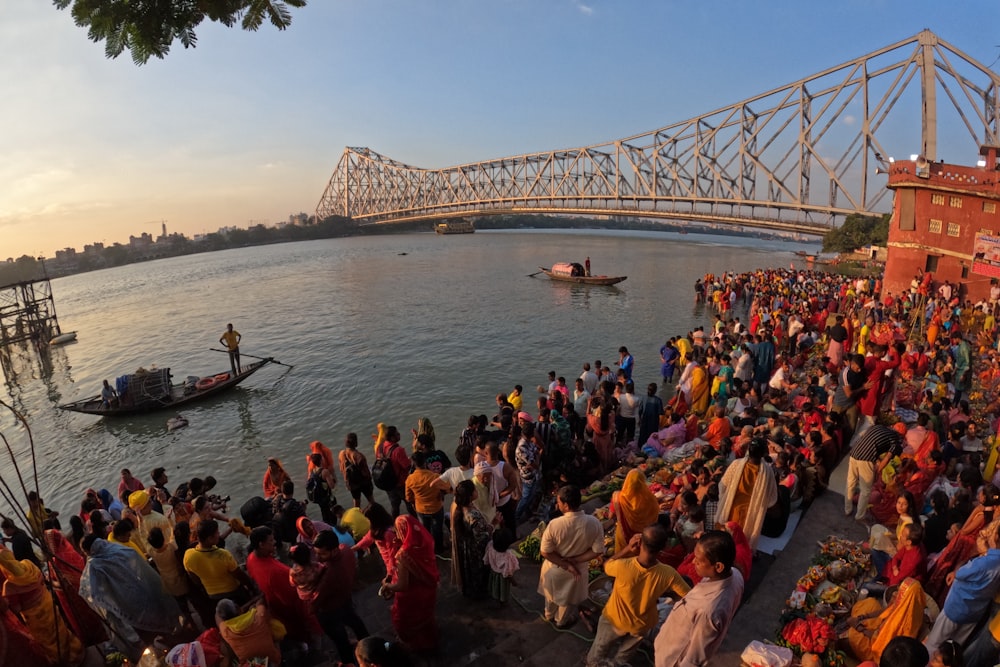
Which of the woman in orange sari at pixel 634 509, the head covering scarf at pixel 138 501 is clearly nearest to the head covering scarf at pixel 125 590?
the head covering scarf at pixel 138 501

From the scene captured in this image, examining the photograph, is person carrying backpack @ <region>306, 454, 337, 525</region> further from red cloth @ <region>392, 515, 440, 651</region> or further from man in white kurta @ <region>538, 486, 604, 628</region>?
man in white kurta @ <region>538, 486, 604, 628</region>

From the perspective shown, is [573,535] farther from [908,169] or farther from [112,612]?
[908,169]

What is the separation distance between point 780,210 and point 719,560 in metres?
76.3

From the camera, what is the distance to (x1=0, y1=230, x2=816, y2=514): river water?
12219 mm

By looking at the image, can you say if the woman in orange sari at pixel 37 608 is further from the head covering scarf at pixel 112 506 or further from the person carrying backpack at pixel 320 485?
the person carrying backpack at pixel 320 485

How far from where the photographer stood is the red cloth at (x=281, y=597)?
12.7ft

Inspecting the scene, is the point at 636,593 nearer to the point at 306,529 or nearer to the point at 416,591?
the point at 416,591

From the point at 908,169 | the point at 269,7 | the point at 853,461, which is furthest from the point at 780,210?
the point at 269,7

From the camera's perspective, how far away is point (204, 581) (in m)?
4.02

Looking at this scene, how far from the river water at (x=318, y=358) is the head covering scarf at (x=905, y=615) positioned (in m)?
8.48

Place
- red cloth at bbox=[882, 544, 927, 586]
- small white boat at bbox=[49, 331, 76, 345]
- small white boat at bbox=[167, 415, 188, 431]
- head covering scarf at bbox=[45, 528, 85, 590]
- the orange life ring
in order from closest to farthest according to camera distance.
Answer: red cloth at bbox=[882, 544, 927, 586] < head covering scarf at bbox=[45, 528, 85, 590] < small white boat at bbox=[167, 415, 188, 431] < the orange life ring < small white boat at bbox=[49, 331, 76, 345]

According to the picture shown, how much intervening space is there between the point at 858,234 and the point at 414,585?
55252 millimetres

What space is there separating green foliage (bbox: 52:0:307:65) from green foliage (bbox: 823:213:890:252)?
53.7 m

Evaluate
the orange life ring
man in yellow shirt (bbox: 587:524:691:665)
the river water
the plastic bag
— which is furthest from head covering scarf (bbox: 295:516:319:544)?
the orange life ring
